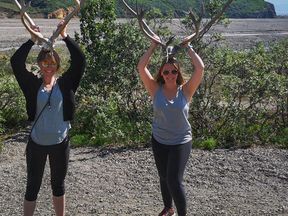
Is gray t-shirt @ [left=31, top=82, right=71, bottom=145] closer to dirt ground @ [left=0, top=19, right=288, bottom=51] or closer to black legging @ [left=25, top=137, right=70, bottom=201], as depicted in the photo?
black legging @ [left=25, top=137, right=70, bottom=201]

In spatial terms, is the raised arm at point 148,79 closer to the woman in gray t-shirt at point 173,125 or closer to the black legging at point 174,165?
the woman in gray t-shirt at point 173,125

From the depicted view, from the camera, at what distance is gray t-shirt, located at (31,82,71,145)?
16.5 feet

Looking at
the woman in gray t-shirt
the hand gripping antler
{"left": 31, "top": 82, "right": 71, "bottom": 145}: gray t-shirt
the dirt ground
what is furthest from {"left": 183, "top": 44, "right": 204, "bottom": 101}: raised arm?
the dirt ground

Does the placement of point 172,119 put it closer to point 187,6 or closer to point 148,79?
point 148,79

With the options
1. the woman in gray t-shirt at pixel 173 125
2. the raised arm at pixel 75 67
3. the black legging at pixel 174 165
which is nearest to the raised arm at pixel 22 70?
the raised arm at pixel 75 67

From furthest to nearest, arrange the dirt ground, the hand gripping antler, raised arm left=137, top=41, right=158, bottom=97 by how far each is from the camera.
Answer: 1. the dirt ground
2. raised arm left=137, top=41, right=158, bottom=97
3. the hand gripping antler

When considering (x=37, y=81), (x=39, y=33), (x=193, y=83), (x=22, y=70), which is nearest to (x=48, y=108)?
(x=37, y=81)

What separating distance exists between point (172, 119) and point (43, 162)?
124 cm

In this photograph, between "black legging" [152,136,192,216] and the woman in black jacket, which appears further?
"black legging" [152,136,192,216]

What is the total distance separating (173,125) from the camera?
5.18 meters

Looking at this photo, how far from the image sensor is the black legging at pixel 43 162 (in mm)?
5098

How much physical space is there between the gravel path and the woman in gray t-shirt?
3.61 feet

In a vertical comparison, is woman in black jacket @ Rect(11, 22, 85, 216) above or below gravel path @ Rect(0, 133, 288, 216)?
above

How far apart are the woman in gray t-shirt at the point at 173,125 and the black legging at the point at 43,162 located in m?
0.87
